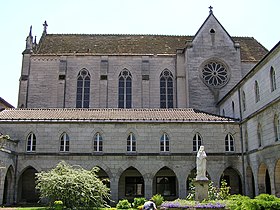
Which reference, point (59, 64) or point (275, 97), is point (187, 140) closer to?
point (275, 97)

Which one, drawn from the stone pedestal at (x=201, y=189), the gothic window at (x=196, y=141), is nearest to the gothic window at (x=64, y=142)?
the gothic window at (x=196, y=141)

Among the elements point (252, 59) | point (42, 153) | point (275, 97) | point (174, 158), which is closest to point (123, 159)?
point (174, 158)

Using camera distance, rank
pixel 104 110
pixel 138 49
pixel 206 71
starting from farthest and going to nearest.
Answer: pixel 138 49 → pixel 206 71 → pixel 104 110

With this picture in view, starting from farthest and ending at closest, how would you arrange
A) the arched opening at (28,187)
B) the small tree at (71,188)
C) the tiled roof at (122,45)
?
the tiled roof at (122,45)
the arched opening at (28,187)
the small tree at (71,188)

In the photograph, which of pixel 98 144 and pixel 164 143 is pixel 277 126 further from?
pixel 98 144

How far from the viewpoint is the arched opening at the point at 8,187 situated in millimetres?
30547

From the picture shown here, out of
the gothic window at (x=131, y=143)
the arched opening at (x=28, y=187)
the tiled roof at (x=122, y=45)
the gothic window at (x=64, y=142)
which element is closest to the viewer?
the gothic window at (x=64, y=142)

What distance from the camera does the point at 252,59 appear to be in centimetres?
4397

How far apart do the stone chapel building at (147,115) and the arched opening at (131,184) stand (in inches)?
3.7

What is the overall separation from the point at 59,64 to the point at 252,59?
22621mm

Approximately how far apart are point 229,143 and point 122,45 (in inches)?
781

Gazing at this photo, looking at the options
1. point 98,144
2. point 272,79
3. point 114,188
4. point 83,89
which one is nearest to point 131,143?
point 98,144

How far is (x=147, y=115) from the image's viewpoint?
113 feet

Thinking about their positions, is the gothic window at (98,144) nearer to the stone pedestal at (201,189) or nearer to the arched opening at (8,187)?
the arched opening at (8,187)
